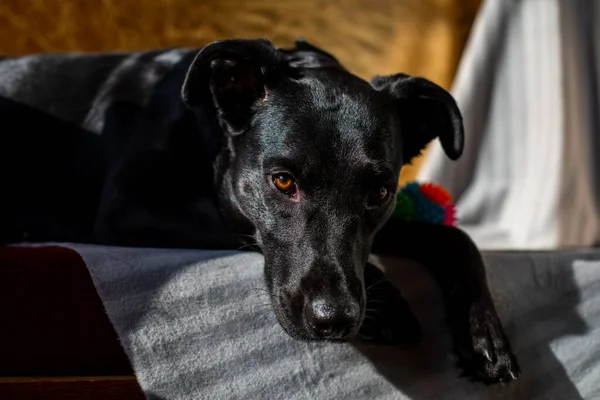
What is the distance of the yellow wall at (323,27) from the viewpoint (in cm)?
266

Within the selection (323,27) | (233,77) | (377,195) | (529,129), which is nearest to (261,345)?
(377,195)

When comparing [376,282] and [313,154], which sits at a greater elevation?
[313,154]

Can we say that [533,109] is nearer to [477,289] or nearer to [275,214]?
[477,289]

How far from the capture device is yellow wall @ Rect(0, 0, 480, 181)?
2.66 metres

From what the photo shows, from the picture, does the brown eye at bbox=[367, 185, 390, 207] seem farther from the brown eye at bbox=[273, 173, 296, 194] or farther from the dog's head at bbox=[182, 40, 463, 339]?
the brown eye at bbox=[273, 173, 296, 194]

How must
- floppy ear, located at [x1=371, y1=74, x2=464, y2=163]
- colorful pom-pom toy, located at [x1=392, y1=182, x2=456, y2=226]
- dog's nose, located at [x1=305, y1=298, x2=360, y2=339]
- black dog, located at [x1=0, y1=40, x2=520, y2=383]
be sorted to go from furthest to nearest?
colorful pom-pom toy, located at [x1=392, y1=182, x2=456, y2=226] < floppy ear, located at [x1=371, y1=74, x2=464, y2=163] < black dog, located at [x1=0, y1=40, x2=520, y2=383] < dog's nose, located at [x1=305, y1=298, x2=360, y2=339]

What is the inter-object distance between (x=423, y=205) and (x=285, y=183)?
0.53 meters

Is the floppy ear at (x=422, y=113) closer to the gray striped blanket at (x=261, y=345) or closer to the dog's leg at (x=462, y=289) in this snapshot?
the dog's leg at (x=462, y=289)

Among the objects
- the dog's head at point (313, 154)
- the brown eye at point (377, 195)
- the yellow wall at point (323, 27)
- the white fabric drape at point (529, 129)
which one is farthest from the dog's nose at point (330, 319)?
the yellow wall at point (323, 27)

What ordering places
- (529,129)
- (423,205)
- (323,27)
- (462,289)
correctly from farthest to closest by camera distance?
(323,27) < (529,129) < (423,205) < (462,289)

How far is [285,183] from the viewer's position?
141 cm

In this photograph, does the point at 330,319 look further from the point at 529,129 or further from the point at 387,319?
the point at 529,129

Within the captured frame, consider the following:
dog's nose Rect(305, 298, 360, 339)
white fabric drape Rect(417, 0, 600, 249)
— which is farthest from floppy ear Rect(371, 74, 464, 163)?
white fabric drape Rect(417, 0, 600, 249)

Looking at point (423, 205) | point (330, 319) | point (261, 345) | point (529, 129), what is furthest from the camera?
point (529, 129)
